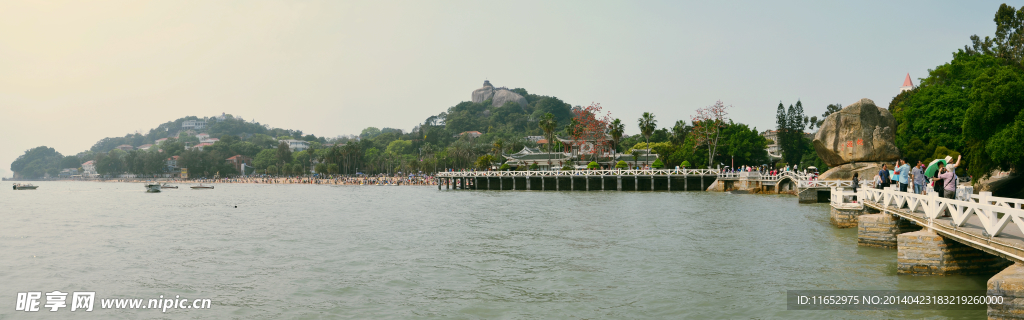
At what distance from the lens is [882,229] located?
1881cm

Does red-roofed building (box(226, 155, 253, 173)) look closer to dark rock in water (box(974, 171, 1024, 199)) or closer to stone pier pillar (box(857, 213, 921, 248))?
dark rock in water (box(974, 171, 1024, 199))

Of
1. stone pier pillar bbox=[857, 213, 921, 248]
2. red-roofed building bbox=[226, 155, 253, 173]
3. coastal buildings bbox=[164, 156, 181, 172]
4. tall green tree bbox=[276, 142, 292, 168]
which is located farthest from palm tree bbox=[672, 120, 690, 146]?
coastal buildings bbox=[164, 156, 181, 172]

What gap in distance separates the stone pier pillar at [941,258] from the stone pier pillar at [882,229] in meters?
4.41

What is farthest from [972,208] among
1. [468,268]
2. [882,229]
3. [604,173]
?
[604,173]

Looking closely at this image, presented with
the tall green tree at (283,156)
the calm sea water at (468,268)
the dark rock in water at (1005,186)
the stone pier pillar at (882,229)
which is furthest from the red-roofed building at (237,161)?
the stone pier pillar at (882,229)

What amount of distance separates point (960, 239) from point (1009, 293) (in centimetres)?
357

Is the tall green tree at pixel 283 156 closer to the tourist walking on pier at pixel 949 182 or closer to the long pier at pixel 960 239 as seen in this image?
the long pier at pixel 960 239

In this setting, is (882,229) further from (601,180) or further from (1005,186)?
(601,180)

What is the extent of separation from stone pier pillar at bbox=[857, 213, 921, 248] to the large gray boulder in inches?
1263

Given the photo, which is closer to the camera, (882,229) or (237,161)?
(882,229)

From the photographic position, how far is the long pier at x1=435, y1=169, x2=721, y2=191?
68.8m

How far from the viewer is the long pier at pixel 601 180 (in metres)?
68.8

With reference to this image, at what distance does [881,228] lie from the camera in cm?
1883

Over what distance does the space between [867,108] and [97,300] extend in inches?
1969
